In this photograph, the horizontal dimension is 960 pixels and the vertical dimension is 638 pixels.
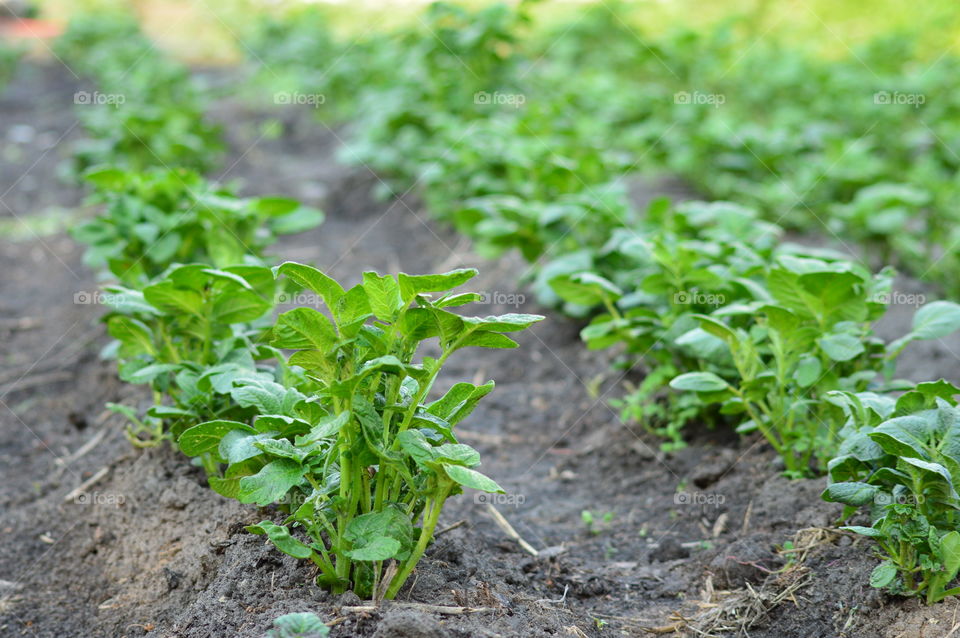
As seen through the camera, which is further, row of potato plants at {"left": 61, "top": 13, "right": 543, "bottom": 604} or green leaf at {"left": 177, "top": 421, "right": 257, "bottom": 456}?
green leaf at {"left": 177, "top": 421, "right": 257, "bottom": 456}

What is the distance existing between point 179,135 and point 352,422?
→ 4.24m

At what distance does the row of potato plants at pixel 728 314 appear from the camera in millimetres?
1904

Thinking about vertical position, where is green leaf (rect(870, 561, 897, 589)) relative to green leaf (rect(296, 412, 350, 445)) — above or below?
below

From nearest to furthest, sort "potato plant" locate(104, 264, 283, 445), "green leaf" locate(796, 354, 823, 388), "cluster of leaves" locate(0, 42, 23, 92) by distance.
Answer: "potato plant" locate(104, 264, 283, 445)
"green leaf" locate(796, 354, 823, 388)
"cluster of leaves" locate(0, 42, 23, 92)

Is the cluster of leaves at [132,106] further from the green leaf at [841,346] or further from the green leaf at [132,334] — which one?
the green leaf at [841,346]

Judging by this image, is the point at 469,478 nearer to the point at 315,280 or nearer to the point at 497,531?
the point at 315,280

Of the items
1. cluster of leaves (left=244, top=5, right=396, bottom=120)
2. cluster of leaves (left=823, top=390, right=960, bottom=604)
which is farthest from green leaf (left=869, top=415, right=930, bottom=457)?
cluster of leaves (left=244, top=5, right=396, bottom=120)

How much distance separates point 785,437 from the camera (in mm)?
2545

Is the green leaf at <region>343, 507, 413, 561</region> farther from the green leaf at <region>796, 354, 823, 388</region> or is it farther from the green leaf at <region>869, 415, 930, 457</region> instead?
the green leaf at <region>796, 354, 823, 388</region>

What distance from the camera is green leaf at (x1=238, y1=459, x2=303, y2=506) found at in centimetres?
172

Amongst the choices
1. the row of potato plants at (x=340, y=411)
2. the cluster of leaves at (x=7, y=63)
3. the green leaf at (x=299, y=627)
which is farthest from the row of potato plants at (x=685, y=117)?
the cluster of leaves at (x=7, y=63)

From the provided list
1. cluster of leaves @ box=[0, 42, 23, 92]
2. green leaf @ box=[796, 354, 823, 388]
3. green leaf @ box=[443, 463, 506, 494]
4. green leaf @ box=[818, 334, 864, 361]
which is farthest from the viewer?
cluster of leaves @ box=[0, 42, 23, 92]

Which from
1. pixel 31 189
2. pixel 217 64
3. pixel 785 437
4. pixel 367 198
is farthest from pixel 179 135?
pixel 217 64

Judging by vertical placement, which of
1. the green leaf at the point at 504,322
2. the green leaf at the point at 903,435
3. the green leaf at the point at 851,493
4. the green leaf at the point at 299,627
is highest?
the green leaf at the point at 504,322
